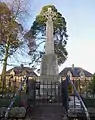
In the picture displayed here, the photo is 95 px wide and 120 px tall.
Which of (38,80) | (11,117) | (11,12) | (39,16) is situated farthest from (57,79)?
(39,16)

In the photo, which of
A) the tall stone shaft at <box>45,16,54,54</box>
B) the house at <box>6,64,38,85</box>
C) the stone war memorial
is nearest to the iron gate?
the stone war memorial

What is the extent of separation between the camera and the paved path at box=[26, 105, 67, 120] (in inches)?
447

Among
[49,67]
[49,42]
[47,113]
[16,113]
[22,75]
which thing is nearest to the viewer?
[16,113]

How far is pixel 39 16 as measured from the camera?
35.1 metres

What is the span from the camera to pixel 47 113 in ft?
39.8

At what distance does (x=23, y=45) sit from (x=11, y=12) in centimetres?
352

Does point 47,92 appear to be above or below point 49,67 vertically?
below

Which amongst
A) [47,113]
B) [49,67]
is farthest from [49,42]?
[47,113]

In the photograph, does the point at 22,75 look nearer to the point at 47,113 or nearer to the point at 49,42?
the point at 49,42

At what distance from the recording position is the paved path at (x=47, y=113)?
11352 mm

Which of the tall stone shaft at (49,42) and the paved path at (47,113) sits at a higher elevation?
the tall stone shaft at (49,42)

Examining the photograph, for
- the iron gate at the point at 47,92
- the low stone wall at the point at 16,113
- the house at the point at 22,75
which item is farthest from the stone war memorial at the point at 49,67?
the low stone wall at the point at 16,113

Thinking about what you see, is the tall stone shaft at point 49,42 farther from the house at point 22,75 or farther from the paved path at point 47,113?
the paved path at point 47,113

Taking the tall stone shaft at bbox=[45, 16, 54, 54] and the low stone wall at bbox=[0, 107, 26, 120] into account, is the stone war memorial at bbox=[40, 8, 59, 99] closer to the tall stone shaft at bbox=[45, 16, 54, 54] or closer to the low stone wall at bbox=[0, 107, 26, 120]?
the tall stone shaft at bbox=[45, 16, 54, 54]
